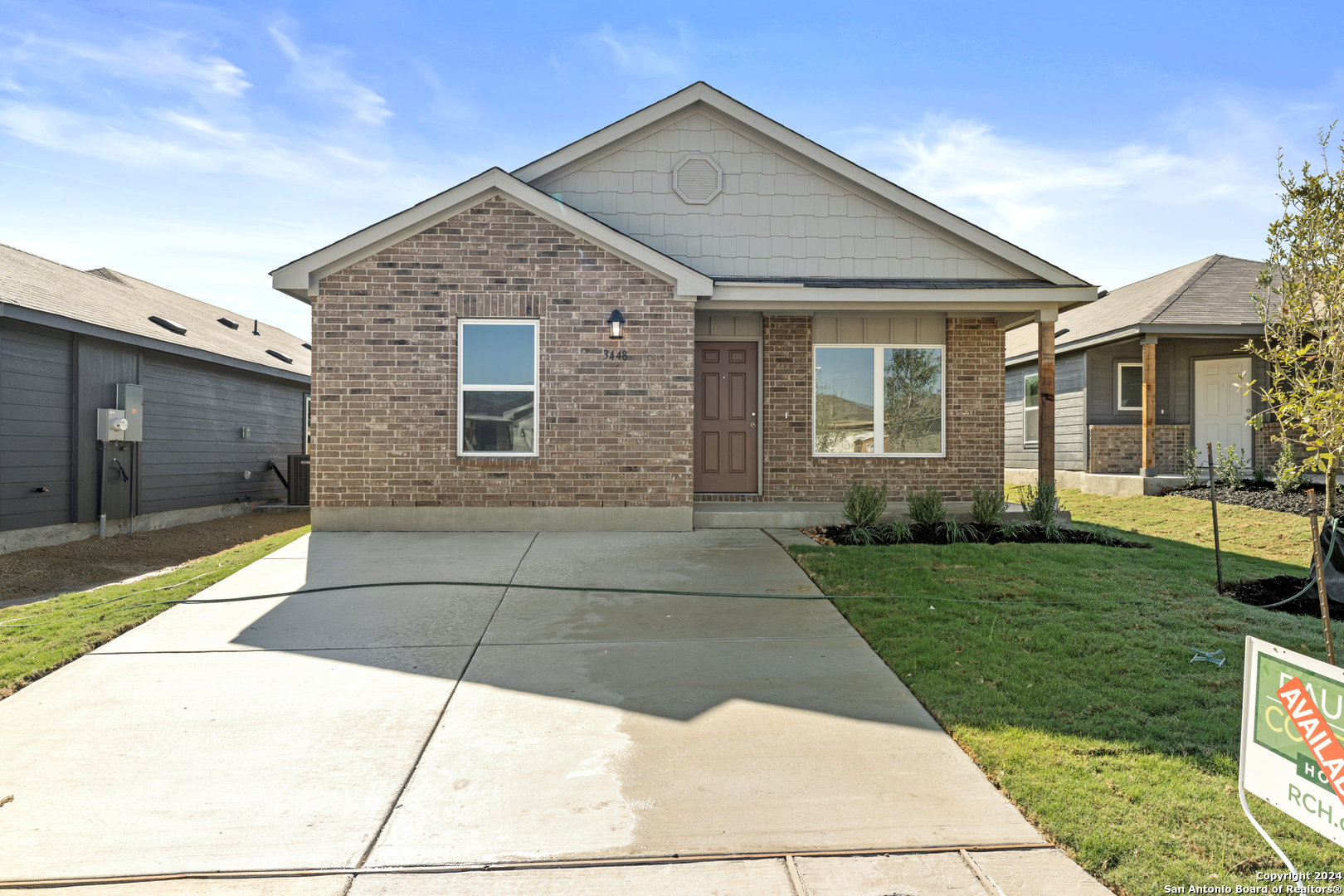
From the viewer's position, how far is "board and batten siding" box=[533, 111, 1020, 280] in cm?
1061

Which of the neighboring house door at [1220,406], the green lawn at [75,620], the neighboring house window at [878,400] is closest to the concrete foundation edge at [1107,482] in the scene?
the neighboring house door at [1220,406]

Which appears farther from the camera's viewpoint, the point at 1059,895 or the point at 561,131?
the point at 561,131

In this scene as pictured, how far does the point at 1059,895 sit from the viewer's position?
230cm

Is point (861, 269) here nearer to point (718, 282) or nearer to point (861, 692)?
point (718, 282)

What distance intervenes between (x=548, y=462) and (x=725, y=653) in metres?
5.06

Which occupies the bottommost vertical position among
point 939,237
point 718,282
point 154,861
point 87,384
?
point 154,861

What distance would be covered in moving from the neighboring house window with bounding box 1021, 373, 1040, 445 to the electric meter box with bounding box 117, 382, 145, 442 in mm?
17531

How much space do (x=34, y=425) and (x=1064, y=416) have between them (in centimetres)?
1874

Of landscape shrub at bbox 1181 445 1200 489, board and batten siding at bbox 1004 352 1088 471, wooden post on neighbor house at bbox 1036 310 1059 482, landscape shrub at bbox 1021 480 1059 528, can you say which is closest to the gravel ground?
landscape shrub at bbox 1021 480 1059 528

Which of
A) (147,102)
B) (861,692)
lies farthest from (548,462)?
(147,102)

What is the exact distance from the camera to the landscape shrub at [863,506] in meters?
8.99

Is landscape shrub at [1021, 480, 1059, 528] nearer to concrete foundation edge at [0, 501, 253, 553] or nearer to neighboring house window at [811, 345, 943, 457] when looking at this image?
neighboring house window at [811, 345, 943, 457]

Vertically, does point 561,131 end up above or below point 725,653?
above

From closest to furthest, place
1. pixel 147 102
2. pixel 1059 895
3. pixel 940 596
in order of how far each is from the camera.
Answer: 1. pixel 1059 895
2. pixel 940 596
3. pixel 147 102
